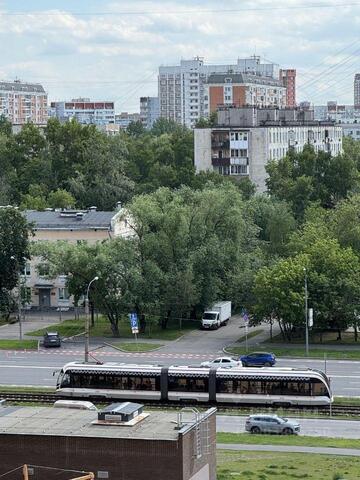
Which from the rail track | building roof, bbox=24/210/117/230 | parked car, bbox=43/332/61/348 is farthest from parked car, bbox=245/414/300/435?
building roof, bbox=24/210/117/230

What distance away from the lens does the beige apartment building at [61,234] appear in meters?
76.2

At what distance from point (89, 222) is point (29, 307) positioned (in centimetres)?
656

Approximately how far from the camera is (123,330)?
67812 millimetres

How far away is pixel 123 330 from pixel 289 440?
26898 millimetres

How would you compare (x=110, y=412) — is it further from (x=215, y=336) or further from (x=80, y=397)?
(x=215, y=336)

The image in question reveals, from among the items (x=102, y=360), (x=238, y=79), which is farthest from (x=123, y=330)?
(x=238, y=79)

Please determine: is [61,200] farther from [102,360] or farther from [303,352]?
[303,352]

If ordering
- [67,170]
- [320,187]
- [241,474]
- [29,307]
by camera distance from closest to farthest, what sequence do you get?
1. [241,474]
2. [29,307]
3. [320,187]
4. [67,170]

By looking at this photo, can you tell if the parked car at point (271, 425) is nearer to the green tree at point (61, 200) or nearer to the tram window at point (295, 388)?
the tram window at point (295, 388)

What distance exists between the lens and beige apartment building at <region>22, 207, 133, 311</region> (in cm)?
7619

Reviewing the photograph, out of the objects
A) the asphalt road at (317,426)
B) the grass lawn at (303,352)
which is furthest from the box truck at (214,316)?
the asphalt road at (317,426)

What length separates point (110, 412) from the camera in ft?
112

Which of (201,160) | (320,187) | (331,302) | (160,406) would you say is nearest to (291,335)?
(331,302)

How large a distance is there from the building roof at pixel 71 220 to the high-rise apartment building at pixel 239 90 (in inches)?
3996
